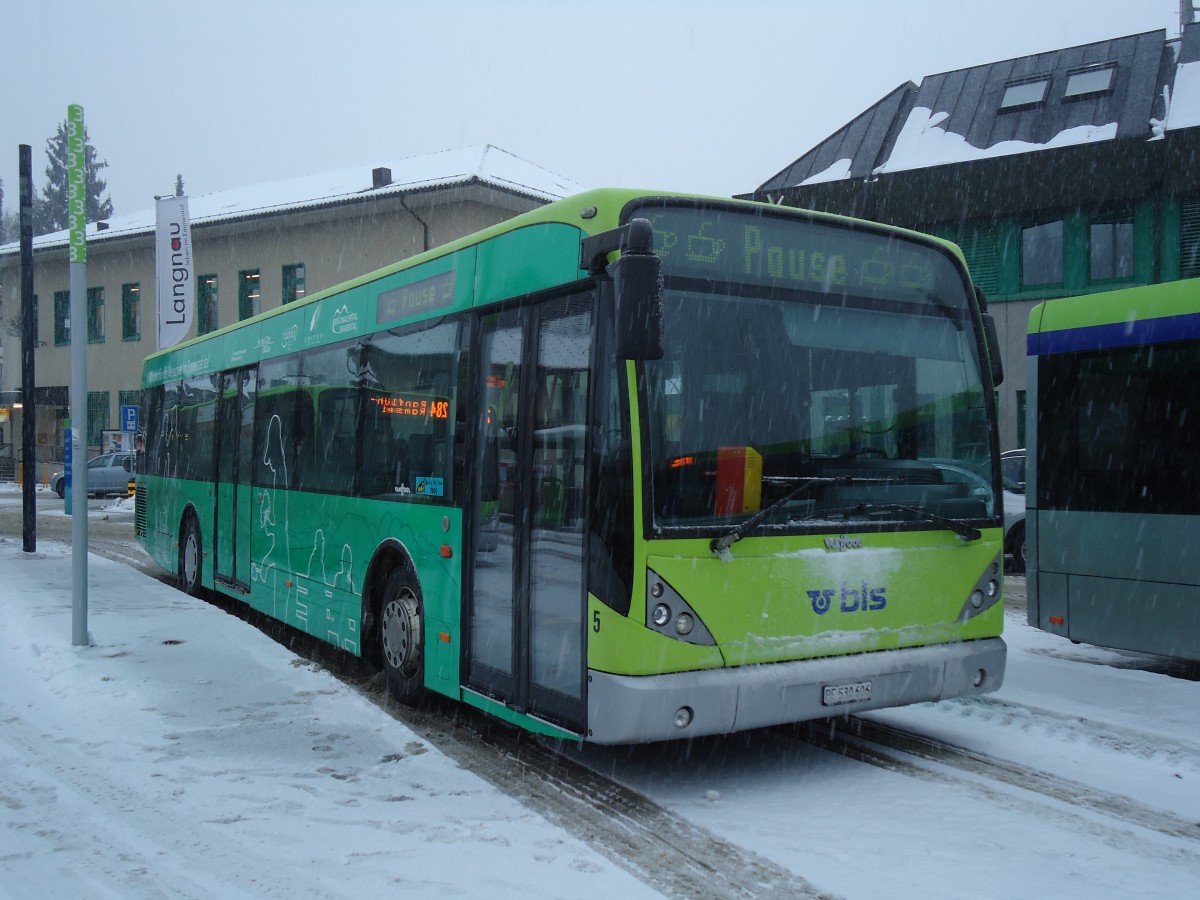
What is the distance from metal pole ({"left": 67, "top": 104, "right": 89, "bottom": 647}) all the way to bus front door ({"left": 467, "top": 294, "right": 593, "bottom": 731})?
4.10 meters

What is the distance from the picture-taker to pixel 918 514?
231 inches

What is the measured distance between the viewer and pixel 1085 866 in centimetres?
448

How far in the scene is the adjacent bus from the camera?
7934mm

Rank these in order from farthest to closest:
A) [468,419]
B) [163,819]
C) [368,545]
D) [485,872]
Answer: [368,545] → [468,419] → [163,819] → [485,872]

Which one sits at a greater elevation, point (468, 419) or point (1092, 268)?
point (1092, 268)

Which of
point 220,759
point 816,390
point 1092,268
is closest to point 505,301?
point 816,390

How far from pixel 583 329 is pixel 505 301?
94 centimetres

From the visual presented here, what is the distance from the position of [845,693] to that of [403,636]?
10.0 feet

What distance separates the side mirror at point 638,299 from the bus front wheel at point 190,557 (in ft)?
29.8

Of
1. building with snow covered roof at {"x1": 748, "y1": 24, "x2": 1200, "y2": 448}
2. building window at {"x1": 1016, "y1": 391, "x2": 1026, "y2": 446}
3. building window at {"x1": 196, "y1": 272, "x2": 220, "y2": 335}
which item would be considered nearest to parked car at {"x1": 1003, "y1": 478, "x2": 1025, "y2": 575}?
building with snow covered roof at {"x1": 748, "y1": 24, "x2": 1200, "y2": 448}

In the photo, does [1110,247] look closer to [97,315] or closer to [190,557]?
[190,557]

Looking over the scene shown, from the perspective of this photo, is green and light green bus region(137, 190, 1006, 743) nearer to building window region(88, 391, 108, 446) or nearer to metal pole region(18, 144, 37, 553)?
metal pole region(18, 144, 37, 553)

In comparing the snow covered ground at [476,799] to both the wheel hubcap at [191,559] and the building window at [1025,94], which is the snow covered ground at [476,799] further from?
the building window at [1025,94]

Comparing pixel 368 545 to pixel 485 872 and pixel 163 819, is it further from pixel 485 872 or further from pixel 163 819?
pixel 485 872
